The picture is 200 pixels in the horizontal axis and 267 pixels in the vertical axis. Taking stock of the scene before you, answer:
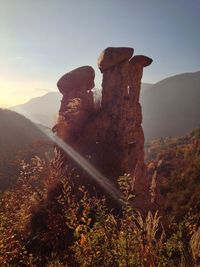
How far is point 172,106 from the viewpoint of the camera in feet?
512

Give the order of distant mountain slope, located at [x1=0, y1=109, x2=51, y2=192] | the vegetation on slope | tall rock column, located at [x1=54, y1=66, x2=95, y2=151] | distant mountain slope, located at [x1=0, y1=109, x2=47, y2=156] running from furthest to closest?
1. distant mountain slope, located at [x1=0, y1=109, x2=47, y2=156]
2. distant mountain slope, located at [x1=0, y1=109, x2=51, y2=192]
3. tall rock column, located at [x1=54, y1=66, x2=95, y2=151]
4. the vegetation on slope

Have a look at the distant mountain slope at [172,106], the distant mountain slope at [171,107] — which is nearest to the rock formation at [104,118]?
the distant mountain slope at [171,107]

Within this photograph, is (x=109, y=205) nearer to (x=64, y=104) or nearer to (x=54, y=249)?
(x=54, y=249)

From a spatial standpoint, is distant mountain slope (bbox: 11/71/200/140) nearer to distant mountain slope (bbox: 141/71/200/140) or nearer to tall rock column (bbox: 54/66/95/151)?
distant mountain slope (bbox: 141/71/200/140)

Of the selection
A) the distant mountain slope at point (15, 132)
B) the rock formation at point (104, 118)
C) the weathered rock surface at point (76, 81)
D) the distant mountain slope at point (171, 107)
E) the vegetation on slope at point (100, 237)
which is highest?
the distant mountain slope at point (171, 107)

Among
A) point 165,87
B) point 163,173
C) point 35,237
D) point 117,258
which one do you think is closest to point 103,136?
point 35,237

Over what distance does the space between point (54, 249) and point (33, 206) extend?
107 inches

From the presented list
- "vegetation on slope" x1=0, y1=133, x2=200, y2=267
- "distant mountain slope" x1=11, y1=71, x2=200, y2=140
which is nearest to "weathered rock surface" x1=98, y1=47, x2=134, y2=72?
"vegetation on slope" x1=0, y1=133, x2=200, y2=267

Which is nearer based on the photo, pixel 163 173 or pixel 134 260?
pixel 134 260

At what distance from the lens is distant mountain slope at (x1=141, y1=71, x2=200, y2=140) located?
133125mm

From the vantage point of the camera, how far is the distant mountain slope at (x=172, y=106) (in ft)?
437

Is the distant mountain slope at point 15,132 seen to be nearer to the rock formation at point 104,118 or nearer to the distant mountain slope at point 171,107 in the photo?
the rock formation at point 104,118

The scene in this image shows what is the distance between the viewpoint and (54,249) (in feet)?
26.7

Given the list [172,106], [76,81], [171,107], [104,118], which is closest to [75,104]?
[104,118]
